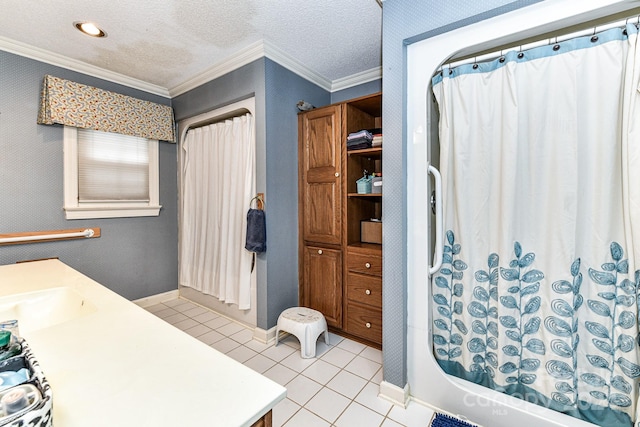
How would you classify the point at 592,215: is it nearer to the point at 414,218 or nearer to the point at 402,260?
the point at 414,218

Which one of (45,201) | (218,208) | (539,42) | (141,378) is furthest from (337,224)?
(45,201)

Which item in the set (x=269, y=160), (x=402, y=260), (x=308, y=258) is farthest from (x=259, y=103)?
(x=402, y=260)

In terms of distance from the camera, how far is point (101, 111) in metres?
2.59

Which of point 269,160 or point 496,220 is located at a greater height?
point 269,160

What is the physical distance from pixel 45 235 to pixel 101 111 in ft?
3.99

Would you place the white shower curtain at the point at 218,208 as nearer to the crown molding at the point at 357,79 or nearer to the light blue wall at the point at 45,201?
the light blue wall at the point at 45,201

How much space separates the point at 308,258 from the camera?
262 cm

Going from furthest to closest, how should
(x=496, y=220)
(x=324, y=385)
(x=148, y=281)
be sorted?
(x=148, y=281) → (x=324, y=385) → (x=496, y=220)

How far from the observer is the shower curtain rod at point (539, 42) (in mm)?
1205

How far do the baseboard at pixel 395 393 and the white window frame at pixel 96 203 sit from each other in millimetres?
2886

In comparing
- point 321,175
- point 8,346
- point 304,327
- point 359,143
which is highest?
point 359,143

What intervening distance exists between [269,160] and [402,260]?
4.55ft

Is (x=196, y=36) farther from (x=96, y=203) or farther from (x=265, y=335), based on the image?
(x=265, y=335)

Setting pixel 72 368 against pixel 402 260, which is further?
pixel 402 260
